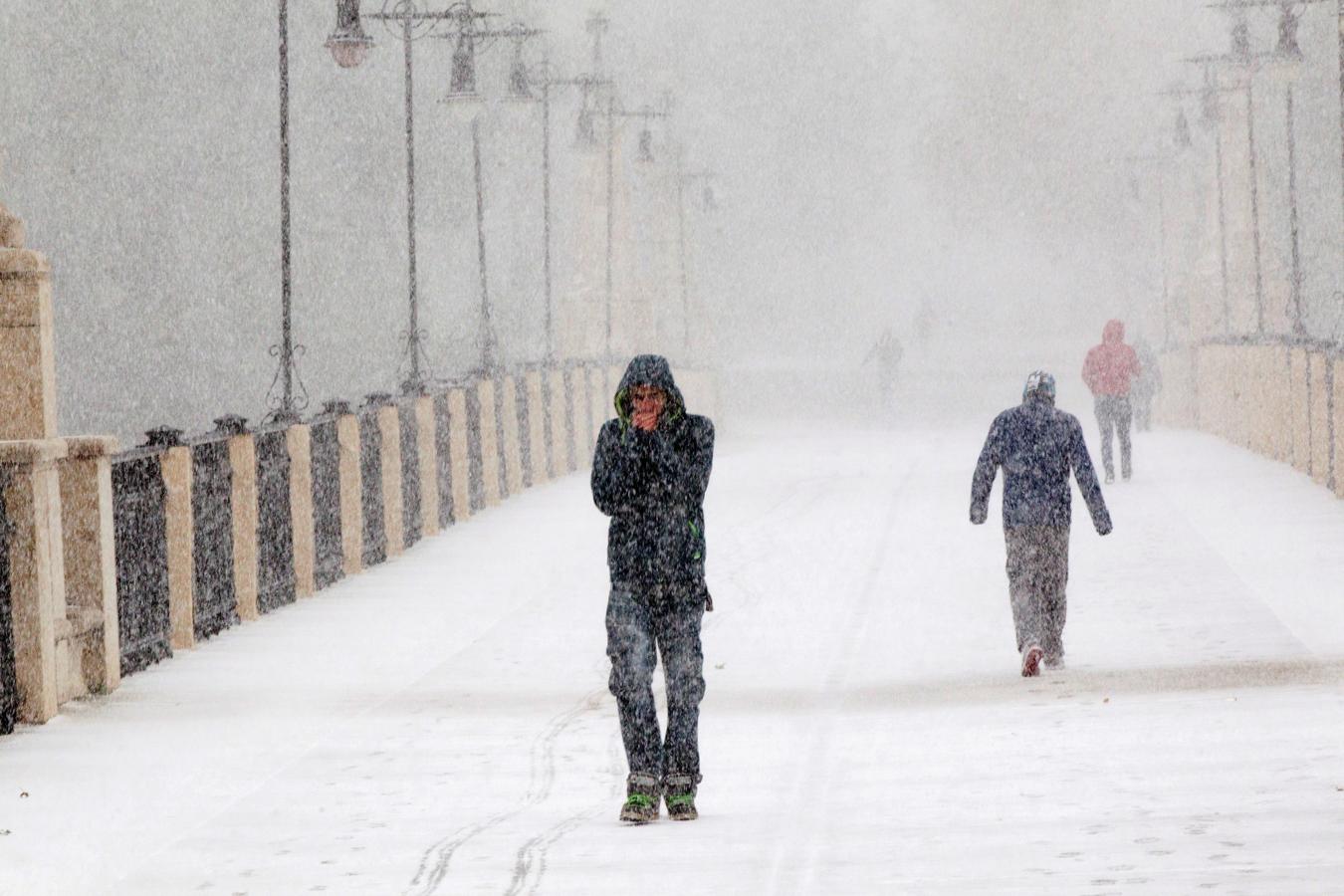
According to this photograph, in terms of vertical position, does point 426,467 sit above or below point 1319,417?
below

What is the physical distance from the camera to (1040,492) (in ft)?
44.9

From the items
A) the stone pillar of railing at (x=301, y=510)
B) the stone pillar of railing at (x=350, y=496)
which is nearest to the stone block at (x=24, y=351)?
the stone pillar of railing at (x=301, y=510)

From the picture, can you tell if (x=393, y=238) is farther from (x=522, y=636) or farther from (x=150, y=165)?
(x=522, y=636)

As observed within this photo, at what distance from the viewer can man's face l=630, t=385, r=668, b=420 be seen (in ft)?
29.6

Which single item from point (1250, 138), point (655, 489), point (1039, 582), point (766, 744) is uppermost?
point (1250, 138)

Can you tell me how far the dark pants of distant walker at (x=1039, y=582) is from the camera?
13.3 m

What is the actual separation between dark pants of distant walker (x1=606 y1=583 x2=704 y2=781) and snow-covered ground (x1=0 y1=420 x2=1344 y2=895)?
0.89ft

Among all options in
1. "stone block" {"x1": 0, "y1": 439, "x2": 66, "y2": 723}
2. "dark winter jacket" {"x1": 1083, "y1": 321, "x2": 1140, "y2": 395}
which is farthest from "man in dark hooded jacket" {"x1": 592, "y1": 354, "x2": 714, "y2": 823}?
"dark winter jacket" {"x1": 1083, "y1": 321, "x2": 1140, "y2": 395}

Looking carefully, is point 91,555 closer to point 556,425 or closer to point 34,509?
point 34,509

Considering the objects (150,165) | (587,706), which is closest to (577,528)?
(587,706)

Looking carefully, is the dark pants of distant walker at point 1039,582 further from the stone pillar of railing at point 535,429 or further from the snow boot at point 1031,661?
the stone pillar of railing at point 535,429

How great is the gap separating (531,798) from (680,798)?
0.81 m

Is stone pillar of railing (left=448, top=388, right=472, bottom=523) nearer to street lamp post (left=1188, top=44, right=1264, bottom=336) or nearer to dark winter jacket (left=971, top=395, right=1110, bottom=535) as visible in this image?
dark winter jacket (left=971, top=395, right=1110, bottom=535)

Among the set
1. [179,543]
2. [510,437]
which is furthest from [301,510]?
[510,437]
